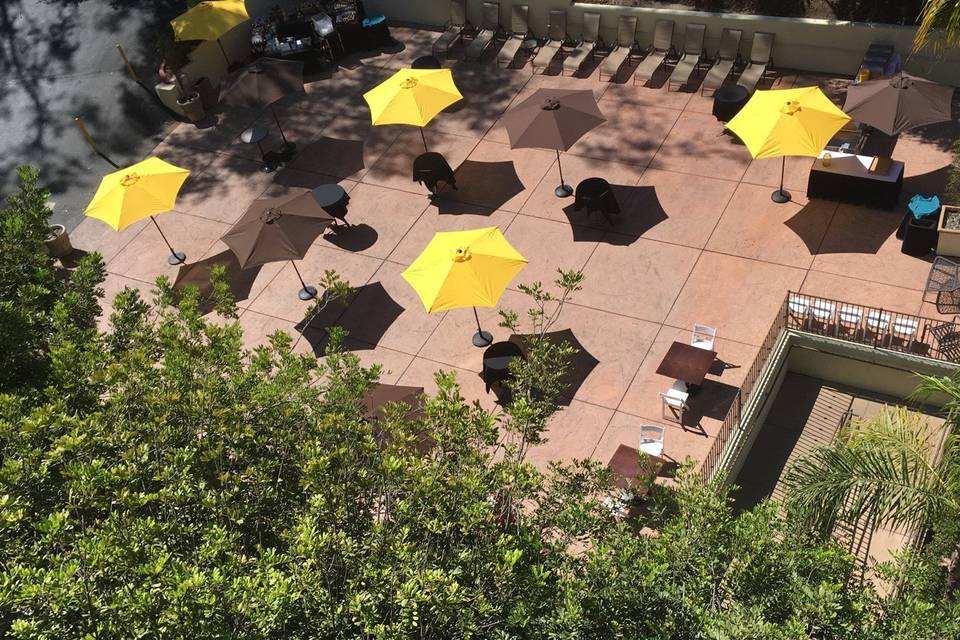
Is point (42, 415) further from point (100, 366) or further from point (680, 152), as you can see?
point (680, 152)

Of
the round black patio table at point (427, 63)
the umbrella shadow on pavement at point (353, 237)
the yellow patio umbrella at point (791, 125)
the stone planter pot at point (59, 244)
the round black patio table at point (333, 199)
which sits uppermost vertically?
the yellow patio umbrella at point (791, 125)

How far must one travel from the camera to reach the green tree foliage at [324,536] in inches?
258

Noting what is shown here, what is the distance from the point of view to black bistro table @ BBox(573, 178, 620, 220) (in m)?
16.4

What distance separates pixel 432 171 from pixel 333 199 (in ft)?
7.08

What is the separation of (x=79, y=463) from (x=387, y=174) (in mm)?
12365

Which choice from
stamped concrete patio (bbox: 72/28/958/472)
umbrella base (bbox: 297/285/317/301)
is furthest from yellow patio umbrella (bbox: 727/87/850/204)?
umbrella base (bbox: 297/285/317/301)

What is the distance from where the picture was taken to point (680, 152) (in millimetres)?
18031

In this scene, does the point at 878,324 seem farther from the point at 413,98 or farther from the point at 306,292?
the point at 306,292

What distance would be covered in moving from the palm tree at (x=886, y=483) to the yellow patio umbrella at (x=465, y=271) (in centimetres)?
541

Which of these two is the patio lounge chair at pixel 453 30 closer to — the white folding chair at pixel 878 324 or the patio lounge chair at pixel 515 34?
the patio lounge chair at pixel 515 34

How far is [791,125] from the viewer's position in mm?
14836

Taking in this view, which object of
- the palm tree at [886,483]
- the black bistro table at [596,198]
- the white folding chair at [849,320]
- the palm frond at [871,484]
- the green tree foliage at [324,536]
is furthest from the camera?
the black bistro table at [596,198]

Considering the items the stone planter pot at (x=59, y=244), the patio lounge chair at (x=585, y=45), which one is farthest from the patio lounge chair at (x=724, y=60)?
the stone planter pot at (x=59, y=244)

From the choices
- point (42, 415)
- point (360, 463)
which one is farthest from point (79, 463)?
point (360, 463)
